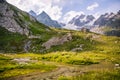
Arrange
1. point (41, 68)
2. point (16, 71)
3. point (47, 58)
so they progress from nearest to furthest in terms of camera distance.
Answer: point (16, 71) < point (41, 68) < point (47, 58)

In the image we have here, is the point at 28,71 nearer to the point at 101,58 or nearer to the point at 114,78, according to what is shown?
the point at 114,78

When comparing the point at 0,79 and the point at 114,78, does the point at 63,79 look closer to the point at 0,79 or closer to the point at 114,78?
the point at 114,78

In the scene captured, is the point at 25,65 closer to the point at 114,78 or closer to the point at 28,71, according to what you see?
the point at 28,71

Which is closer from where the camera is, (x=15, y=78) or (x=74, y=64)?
(x=15, y=78)

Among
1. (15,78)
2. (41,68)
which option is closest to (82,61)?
(41,68)

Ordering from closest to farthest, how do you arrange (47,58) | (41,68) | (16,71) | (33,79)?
(33,79)
(16,71)
(41,68)
(47,58)

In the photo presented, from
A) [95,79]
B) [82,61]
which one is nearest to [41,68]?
[82,61]

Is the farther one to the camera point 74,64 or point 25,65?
point 74,64

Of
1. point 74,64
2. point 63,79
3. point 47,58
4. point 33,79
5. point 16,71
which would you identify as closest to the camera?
point 63,79

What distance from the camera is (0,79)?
353ft

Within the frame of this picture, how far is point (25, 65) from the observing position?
463 feet

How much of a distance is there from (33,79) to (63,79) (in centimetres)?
1562

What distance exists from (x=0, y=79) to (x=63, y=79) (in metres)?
30.2

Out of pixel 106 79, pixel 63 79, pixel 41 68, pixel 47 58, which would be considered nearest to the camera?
pixel 106 79
